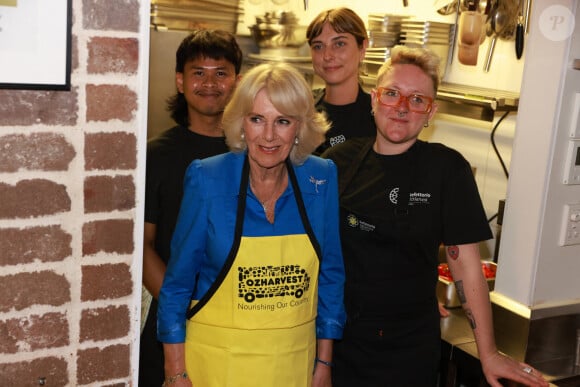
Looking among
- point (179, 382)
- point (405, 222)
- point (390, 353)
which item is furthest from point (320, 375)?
point (405, 222)

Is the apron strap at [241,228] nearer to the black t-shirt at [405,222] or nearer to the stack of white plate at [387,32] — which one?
the black t-shirt at [405,222]

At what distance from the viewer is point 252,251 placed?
1.64 m

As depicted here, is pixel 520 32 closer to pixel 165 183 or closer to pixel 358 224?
pixel 358 224

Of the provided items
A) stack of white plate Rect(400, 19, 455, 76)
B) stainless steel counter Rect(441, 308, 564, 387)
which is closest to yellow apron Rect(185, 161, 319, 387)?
stainless steel counter Rect(441, 308, 564, 387)

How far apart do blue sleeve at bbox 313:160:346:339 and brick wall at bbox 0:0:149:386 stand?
59cm

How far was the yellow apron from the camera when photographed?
64.7 inches

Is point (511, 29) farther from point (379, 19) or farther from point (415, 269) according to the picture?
point (415, 269)

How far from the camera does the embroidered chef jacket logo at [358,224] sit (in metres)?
1.92

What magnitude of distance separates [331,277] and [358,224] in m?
0.21

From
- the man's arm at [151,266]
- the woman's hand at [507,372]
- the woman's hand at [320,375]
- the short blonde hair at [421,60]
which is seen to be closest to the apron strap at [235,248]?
the woman's hand at [320,375]

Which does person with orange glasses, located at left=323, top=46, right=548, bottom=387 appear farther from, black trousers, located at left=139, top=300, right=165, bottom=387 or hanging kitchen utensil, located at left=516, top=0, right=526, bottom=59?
hanging kitchen utensil, located at left=516, top=0, right=526, bottom=59

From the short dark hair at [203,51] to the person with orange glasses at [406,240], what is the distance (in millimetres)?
706

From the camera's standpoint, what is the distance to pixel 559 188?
209 cm

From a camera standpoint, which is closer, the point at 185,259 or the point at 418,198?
the point at 185,259
